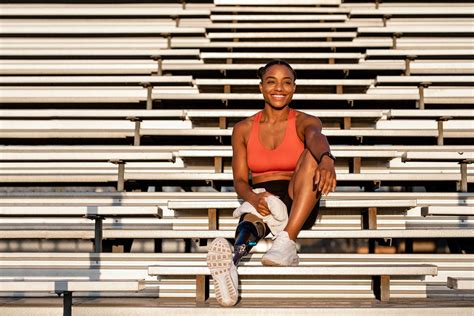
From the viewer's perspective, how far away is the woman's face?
127 inches

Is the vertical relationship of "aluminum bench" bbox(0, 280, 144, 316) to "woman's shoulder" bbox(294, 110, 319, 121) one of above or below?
below

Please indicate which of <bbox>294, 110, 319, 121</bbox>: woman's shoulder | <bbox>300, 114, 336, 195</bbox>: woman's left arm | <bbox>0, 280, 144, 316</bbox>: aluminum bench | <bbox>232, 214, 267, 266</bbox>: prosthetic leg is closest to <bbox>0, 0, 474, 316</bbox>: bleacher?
<bbox>0, 280, 144, 316</bbox>: aluminum bench

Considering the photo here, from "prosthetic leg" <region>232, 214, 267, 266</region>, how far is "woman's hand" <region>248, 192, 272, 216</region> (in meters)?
0.04

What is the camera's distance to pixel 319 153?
117 inches

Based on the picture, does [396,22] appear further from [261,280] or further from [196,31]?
[261,280]

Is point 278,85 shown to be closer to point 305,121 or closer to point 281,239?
point 305,121

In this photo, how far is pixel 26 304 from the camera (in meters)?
3.24

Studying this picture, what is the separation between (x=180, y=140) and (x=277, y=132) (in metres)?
2.30

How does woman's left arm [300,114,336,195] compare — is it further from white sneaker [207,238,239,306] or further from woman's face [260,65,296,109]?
white sneaker [207,238,239,306]

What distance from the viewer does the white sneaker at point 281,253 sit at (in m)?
2.88

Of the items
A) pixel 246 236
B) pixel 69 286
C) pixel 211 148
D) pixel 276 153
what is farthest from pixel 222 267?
pixel 211 148

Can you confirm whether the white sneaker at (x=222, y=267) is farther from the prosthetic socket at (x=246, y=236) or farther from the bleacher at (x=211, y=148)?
the bleacher at (x=211, y=148)

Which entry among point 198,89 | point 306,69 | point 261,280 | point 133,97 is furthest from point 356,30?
point 261,280

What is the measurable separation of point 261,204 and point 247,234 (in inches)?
5.4
